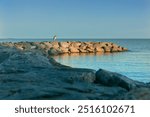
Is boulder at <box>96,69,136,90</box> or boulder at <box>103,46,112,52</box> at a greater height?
boulder at <box>96,69,136,90</box>

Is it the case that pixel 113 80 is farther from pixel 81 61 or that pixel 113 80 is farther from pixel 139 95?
pixel 81 61

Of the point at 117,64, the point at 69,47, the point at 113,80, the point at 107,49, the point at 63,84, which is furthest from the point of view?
the point at 107,49

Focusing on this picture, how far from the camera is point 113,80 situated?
9375 mm

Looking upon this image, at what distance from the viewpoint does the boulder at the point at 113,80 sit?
9.14 metres

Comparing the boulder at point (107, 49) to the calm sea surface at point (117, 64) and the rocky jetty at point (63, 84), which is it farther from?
the rocky jetty at point (63, 84)

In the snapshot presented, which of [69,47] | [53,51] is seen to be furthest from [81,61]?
[69,47]

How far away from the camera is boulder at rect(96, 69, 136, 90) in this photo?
9141mm

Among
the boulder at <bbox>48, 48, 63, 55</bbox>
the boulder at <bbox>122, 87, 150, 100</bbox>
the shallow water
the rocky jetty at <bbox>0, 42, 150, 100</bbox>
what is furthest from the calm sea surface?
the boulder at <bbox>122, 87, 150, 100</bbox>

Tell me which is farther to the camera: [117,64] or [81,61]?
[81,61]

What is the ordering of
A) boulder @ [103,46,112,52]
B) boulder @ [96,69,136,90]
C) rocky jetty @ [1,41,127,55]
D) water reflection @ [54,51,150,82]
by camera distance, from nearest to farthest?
boulder @ [96,69,136,90], water reflection @ [54,51,150,82], rocky jetty @ [1,41,127,55], boulder @ [103,46,112,52]

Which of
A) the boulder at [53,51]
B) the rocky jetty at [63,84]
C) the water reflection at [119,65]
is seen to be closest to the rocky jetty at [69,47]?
the boulder at [53,51]

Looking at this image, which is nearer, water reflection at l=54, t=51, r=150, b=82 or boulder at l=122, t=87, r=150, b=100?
boulder at l=122, t=87, r=150, b=100

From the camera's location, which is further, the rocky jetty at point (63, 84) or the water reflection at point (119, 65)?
→ the water reflection at point (119, 65)

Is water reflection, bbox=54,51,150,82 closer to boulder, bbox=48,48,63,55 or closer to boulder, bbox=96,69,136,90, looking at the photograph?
boulder, bbox=48,48,63,55
